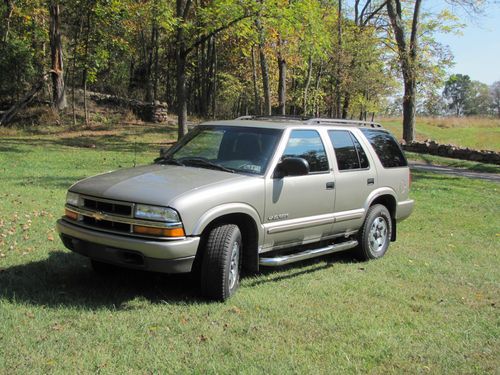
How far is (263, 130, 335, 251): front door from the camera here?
5.58m

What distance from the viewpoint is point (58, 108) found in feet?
87.1

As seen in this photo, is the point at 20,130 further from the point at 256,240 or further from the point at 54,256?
the point at 256,240

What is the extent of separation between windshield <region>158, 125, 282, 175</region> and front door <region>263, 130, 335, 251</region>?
0.76ft

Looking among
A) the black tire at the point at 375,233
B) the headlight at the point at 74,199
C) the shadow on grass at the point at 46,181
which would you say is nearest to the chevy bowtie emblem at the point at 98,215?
the headlight at the point at 74,199

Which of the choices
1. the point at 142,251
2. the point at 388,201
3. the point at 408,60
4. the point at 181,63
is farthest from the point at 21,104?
the point at 142,251

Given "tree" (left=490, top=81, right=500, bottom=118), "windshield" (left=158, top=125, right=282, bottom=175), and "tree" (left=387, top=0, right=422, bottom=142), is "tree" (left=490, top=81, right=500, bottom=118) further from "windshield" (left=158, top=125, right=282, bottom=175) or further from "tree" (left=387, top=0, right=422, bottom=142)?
"windshield" (left=158, top=125, right=282, bottom=175)

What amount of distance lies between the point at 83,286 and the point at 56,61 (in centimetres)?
2311

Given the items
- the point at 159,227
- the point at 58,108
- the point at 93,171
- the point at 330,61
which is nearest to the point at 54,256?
the point at 159,227

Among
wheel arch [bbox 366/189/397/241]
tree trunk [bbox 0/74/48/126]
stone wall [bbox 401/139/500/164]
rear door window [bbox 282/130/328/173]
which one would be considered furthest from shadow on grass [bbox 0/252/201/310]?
stone wall [bbox 401/139/500/164]

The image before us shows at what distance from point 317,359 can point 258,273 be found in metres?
2.25

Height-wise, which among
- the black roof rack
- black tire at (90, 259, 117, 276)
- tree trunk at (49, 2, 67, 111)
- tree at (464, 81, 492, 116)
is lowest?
black tire at (90, 259, 117, 276)

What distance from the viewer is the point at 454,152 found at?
2503 centimetres

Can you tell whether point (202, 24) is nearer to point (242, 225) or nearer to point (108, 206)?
point (242, 225)

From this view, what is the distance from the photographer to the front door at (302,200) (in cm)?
558
